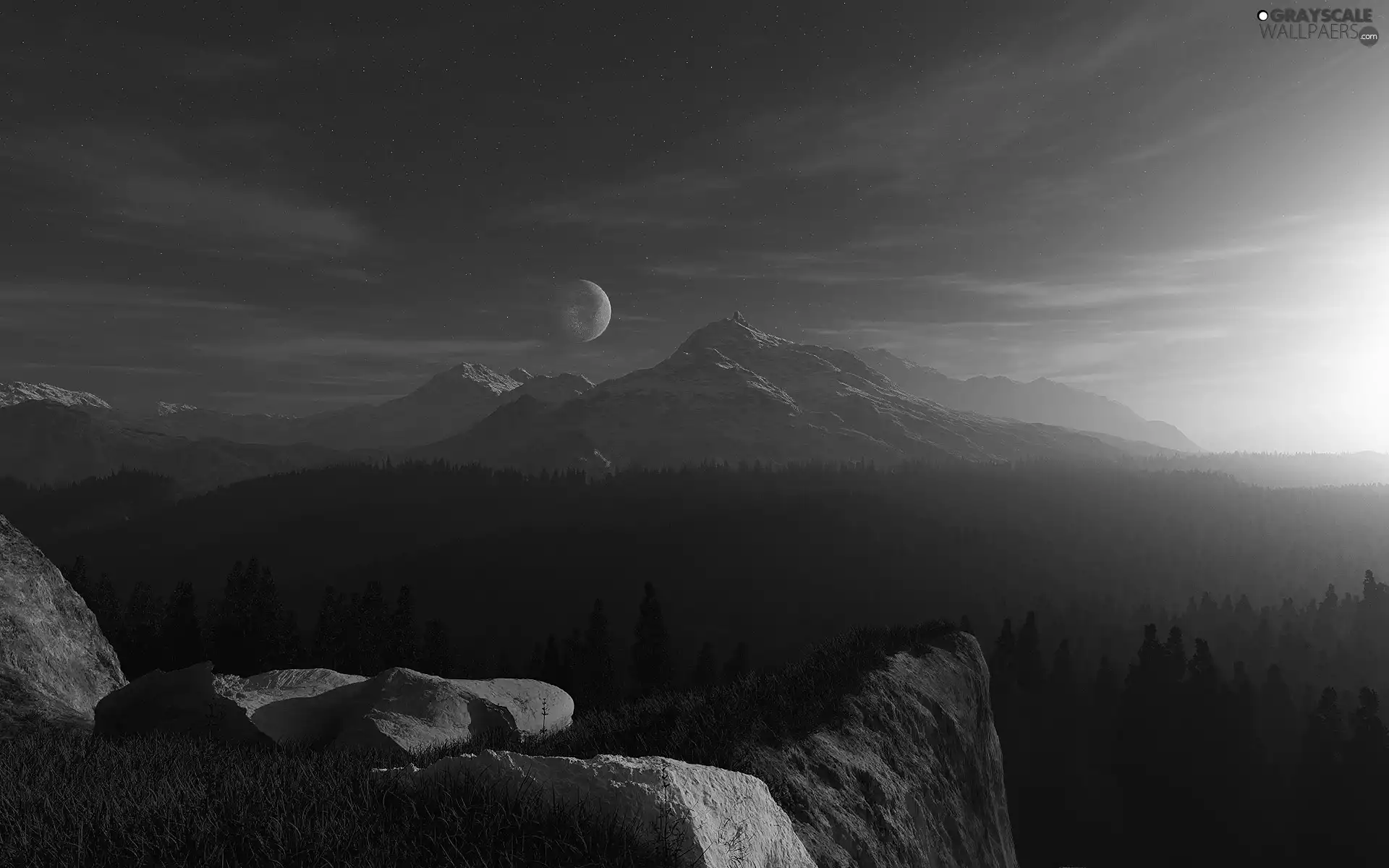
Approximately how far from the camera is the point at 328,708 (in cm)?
2266

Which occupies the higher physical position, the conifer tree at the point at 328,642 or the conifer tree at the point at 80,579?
the conifer tree at the point at 80,579

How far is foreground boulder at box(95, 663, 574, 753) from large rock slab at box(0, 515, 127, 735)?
2160mm

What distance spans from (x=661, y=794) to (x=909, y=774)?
13.4 metres

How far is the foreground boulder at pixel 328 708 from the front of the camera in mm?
18969

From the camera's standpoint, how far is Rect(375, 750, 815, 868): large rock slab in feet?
24.5

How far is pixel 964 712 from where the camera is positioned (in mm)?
24922

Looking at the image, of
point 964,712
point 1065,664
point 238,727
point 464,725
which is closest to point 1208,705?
point 1065,664

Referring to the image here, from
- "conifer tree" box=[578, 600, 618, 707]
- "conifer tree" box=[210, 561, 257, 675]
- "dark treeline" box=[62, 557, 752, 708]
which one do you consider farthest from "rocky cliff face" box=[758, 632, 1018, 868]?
"conifer tree" box=[210, 561, 257, 675]

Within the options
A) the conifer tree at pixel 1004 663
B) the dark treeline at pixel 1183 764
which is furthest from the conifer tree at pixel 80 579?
the conifer tree at pixel 1004 663

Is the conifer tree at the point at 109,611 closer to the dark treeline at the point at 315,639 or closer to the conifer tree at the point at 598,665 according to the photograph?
the dark treeline at the point at 315,639

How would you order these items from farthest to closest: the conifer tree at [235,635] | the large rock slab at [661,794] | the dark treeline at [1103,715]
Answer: the dark treeline at [1103,715], the conifer tree at [235,635], the large rock slab at [661,794]

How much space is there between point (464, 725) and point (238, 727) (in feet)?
21.2

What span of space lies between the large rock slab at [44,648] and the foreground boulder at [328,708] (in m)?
2.16

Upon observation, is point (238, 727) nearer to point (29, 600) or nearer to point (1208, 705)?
point (29, 600)
